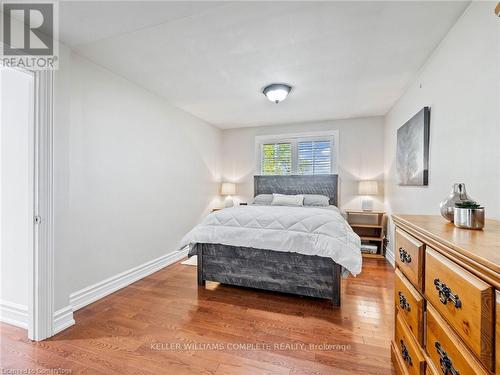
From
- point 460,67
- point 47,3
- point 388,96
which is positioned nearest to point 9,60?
point 47,3

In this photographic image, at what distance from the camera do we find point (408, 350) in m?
1.26

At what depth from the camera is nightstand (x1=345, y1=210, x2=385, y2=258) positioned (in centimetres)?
393

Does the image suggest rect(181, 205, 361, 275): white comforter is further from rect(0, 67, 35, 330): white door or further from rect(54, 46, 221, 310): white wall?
rect(0, 67, 35, 330): white door

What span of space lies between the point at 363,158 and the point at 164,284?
394 cm

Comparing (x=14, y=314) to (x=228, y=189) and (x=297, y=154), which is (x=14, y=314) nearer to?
(x=228, y=189)

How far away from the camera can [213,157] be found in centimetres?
495

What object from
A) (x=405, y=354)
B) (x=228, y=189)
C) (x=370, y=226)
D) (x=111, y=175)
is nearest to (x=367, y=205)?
(x=370, y=226)

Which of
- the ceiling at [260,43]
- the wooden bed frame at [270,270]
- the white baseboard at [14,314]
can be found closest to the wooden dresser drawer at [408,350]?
the wooden bed frame at [270,270]

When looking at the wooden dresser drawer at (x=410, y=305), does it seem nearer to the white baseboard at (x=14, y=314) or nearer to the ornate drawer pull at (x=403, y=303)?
the ornate drawer pull at (x=403, y=303)

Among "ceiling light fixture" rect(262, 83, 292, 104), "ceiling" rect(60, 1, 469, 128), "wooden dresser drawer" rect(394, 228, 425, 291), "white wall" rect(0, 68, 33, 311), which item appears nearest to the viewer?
"wooden dresser drawer" rect(394, 228, 425, 291)

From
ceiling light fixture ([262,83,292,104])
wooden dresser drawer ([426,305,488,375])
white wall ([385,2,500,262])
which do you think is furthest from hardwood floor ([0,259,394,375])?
ceiling light fixture ([262,83,292,104])

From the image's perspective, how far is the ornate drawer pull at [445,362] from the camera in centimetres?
82

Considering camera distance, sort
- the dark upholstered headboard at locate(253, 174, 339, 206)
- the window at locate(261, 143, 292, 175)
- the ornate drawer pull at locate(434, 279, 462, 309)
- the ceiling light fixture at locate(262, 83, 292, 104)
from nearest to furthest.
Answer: the ornate drawer pull at locate(434, 279, 462, 309) → the ceiling light fixture at locate(262, 83, 292, 104) → the dark upholstered headboard at locate(253, 174, 339, 206) → the window at locate(261, 143, 292, 175)

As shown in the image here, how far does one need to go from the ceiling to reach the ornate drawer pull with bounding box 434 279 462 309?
1822 mm
